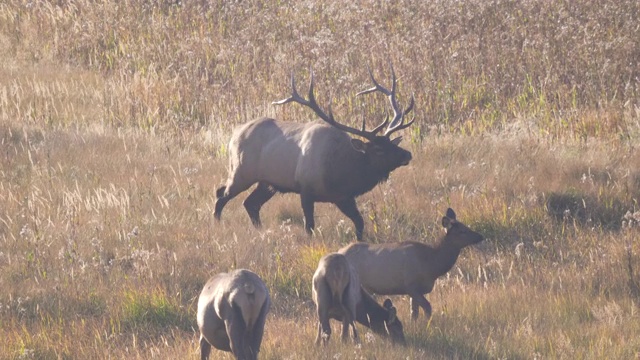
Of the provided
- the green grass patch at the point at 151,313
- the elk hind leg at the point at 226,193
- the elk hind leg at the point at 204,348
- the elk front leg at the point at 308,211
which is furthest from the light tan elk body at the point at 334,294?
the elk hind leg at the point at 226,193

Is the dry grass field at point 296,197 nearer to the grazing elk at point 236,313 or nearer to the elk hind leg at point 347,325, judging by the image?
the elk hind leg at point 347,325

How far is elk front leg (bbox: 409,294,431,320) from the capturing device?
7.96 meters

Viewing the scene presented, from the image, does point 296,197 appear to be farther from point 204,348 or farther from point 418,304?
point 204,348

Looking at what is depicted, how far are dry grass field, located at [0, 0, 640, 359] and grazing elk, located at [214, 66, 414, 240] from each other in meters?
0.32

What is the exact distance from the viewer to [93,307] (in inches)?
336

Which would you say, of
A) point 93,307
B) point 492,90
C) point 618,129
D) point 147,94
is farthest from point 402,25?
point 93,307

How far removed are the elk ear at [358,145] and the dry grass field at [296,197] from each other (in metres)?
0.61

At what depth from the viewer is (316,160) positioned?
10.6 metres

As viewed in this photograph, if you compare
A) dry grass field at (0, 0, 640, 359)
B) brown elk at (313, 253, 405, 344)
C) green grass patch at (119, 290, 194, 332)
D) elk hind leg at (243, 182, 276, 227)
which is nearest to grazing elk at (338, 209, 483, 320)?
dry grass field at (0, 0, 640, 359)

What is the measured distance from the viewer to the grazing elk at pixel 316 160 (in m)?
10.5

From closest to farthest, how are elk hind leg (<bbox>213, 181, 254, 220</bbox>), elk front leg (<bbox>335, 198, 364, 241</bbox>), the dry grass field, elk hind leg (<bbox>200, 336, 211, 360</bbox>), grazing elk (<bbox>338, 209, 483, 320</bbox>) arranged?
1. elk hind leg (<bbox>200, 336, 211, 360</bbox>)
2. the dry grass field
3. grazing elk (<bbox>338, 209, 483, 320</bbox>)
4. elk front leg (<bbox>335, 198, 364, 241</bbox>)
5. elk hind leg (<bbox>213, 181, 254, 220</bbox>)

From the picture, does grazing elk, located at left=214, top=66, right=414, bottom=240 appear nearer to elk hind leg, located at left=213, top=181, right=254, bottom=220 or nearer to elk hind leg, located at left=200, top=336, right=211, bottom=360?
elk hind leg, located at left=213, top=181, right=254, bottom=220

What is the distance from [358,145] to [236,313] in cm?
464

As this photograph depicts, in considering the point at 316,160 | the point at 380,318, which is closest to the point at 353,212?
the point at 316,160
